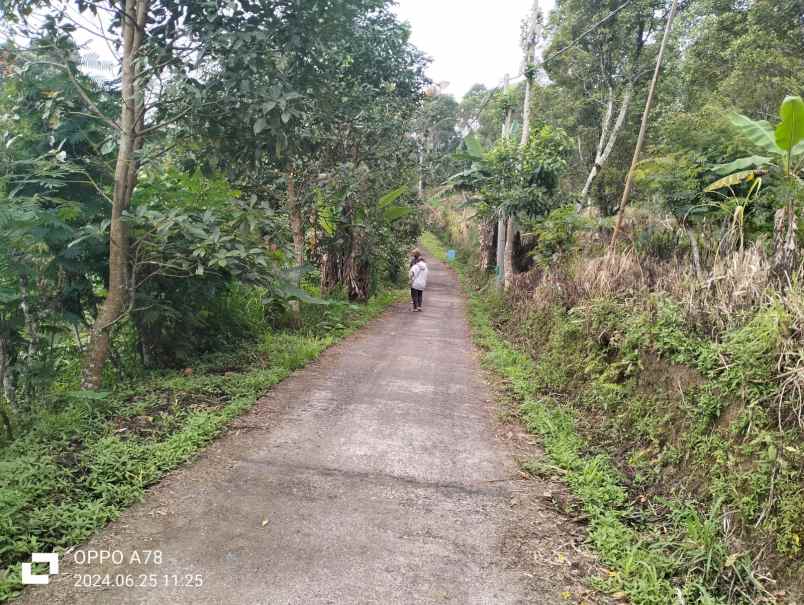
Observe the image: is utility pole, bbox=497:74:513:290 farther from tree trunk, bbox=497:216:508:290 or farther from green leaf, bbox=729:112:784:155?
green leaf, bbox=729:112:784:155

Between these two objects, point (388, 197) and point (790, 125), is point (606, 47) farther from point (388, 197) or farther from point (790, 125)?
point (790, 125)

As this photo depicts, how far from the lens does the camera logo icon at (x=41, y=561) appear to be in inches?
105

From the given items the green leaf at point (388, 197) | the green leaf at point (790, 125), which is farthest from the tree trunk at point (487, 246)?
the green leaf at point (790, 125)

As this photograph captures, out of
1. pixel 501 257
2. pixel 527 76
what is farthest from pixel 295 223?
pixel 527 76

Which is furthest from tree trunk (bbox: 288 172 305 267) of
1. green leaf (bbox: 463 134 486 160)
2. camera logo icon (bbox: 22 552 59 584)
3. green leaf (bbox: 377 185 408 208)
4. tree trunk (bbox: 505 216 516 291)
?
camera logo icon (bbox: 22 552 59 584)

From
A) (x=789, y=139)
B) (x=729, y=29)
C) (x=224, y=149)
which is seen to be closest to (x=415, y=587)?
(x=224, y=149)

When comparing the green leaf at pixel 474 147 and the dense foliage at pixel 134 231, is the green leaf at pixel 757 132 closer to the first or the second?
the dense foliage at pixel 134 231

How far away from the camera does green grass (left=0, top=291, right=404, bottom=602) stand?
304 centimetres

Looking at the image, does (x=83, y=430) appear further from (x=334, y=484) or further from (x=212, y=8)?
(x=212, y=8)

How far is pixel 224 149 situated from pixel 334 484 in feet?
11.7

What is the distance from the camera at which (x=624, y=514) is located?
3582 mm

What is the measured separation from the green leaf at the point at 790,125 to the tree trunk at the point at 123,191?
6.38m

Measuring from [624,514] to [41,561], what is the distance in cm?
358

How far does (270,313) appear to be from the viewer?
923 centimetres
